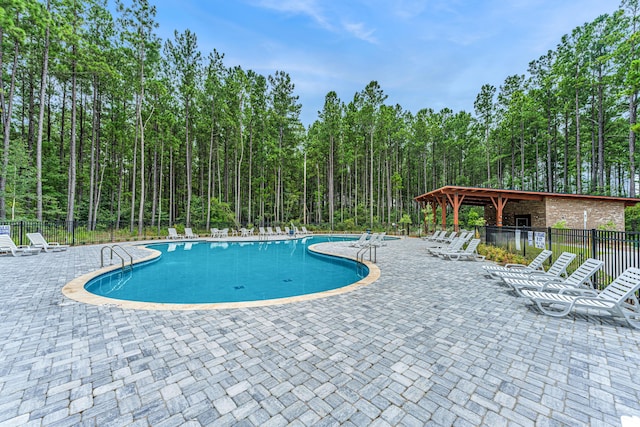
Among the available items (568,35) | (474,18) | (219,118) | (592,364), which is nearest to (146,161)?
(219,118)

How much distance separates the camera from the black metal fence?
4645 mm

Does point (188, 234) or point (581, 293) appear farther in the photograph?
point (188, 234)

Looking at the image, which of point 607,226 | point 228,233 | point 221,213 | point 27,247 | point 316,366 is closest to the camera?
point 316,366

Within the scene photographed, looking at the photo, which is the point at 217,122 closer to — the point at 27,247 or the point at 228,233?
the point at 228,233

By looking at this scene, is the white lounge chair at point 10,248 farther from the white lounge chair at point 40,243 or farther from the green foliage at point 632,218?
the green foliage at point 632,218

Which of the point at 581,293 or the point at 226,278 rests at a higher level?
the point at 581,293

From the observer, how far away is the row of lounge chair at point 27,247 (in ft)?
28.9

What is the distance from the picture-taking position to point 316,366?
237 cm

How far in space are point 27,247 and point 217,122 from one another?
13.7 m

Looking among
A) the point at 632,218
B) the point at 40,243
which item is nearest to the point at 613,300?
the point at 40,243

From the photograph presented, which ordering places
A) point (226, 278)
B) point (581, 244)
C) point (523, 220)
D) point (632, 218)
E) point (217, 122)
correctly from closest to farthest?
1. point (581, 244)
2. point (226, 278)
3. point (632, 218)
4. point (523, 220)
5. point (217, 122)

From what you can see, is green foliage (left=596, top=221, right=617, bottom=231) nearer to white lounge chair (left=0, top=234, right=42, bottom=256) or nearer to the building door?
the building door

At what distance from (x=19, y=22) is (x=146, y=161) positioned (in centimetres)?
1260

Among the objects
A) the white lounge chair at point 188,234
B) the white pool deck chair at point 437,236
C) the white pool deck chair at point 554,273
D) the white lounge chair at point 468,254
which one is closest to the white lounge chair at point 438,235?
the white pool deck chair at point 437,236
